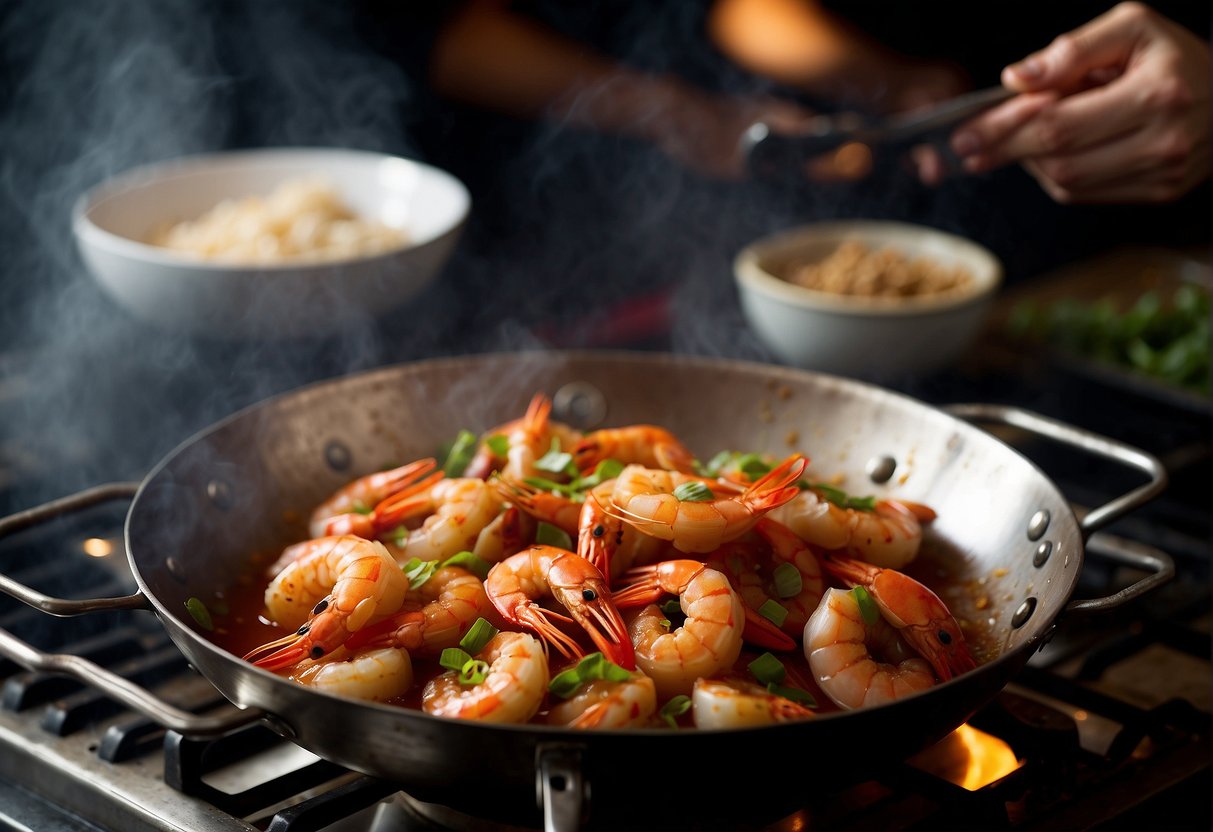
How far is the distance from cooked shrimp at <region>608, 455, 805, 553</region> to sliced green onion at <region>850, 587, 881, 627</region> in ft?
0.47

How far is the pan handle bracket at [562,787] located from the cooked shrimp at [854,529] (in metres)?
0.56

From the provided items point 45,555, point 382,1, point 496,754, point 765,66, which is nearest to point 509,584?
point 496,754

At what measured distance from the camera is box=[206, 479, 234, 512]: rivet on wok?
1528 mm

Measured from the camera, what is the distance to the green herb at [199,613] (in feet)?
4.41

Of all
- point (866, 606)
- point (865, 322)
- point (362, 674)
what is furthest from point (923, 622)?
point (865, 322)

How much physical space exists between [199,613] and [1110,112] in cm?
153

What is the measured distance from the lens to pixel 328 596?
1247 mm

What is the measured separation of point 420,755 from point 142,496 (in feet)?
1.87

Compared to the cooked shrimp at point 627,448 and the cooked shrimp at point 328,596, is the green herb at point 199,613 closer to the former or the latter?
the cooked shrimp at point 328,596

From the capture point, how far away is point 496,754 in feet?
3.21

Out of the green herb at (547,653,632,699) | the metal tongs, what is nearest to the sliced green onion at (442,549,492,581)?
the green herb at (547,653,632,699)

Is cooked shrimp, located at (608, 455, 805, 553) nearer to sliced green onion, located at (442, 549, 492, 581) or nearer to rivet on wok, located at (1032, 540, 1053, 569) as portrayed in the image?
sliced green onion, located at (442, 549, 492, 581)

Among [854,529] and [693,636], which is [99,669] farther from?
[854,529]

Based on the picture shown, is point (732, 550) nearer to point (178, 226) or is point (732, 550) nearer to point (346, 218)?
point (346, 218)
